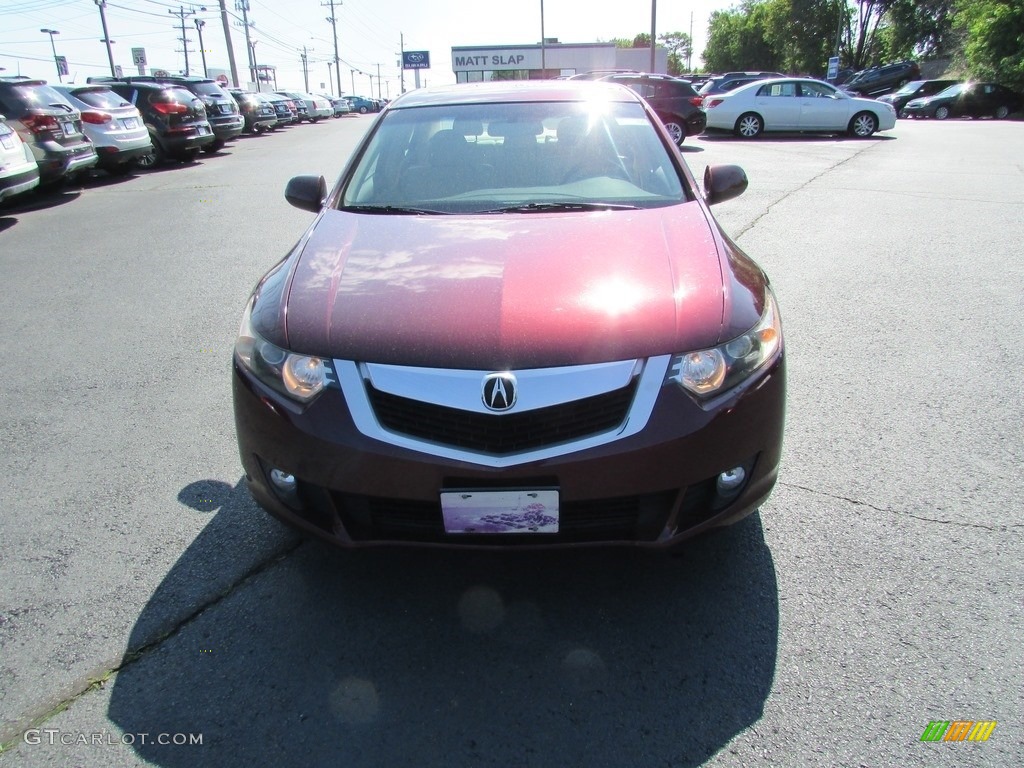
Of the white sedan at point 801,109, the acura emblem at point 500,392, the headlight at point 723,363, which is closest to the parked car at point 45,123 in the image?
the acura emblem at point 500,392

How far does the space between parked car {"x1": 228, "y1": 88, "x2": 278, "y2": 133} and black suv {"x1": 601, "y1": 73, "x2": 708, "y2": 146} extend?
39.7 feet

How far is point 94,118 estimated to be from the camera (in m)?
12.2

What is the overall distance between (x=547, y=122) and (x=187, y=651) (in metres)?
2.68

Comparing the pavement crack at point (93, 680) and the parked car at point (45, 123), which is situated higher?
the parked car at point (45, 123)

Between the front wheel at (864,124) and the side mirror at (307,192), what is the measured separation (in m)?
17.5

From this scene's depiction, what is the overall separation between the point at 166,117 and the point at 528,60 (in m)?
58.9

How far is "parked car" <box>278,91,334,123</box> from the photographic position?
1460 inches

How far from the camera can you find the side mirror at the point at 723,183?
11.3ft

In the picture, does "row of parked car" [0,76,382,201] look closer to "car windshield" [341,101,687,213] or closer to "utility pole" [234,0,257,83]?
"car windshield" [341,101,687,213]

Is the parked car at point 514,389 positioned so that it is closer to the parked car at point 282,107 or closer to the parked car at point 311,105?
the parked car at point 282,107

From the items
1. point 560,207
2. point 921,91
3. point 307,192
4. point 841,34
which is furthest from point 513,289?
point 841,34

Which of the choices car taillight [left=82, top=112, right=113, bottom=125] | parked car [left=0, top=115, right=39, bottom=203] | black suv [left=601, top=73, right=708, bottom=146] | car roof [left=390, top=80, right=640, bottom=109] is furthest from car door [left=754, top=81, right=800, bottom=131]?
car roof [left=390, top=80, right=640, bottom=109]

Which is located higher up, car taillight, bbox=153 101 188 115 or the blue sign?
the blue sign

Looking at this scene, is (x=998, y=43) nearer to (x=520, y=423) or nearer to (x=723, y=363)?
(x=723, y=363)
